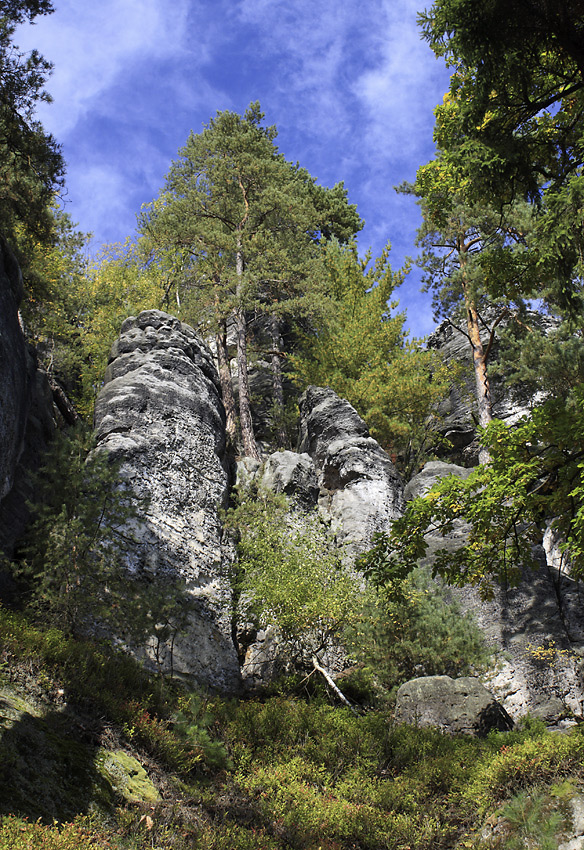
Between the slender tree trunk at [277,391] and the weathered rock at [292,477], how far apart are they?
247 inches

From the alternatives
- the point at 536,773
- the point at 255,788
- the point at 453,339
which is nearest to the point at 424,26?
the point at 536,773

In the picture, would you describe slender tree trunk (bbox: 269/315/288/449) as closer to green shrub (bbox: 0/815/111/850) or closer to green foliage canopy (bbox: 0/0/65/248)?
green foliage canopy (bbox: 0/0/65/248)

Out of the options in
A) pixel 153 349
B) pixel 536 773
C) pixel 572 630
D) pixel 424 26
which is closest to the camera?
pixel 536 773

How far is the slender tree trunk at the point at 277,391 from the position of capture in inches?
1047

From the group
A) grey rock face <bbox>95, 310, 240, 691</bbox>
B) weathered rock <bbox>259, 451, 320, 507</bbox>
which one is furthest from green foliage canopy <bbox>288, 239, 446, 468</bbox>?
grey rock face <bbox>95, 310, 240, 691</bbox>

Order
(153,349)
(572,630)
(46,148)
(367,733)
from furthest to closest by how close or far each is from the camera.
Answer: (153,349), (572,630), (46,148), (367,733)

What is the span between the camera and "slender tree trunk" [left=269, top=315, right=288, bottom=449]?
26594 millimetres

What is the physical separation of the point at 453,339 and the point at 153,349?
17049mm

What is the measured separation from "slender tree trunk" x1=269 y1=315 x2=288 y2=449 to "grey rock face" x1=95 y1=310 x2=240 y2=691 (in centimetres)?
684

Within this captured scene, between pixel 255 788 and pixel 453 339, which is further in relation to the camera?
pixel 453 339

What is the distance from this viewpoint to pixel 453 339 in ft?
99.5

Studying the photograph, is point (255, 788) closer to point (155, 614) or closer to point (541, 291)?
point (155, 614)

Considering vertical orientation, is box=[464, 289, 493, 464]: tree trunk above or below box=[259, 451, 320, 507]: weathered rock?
above

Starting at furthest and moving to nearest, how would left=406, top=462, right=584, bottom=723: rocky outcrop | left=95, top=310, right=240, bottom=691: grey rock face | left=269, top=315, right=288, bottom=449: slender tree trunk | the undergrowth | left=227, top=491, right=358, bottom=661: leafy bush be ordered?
left=269, top=315, right=288, bottom=449: slender tree trunk < left=406, top=462, right=584, bottom=723: rocky outcrop < left=95, top=310, right=240, bottom=691: grey rock face < left=227, top=491, right=358, bottom=661: leafy bush < the undergrowth
